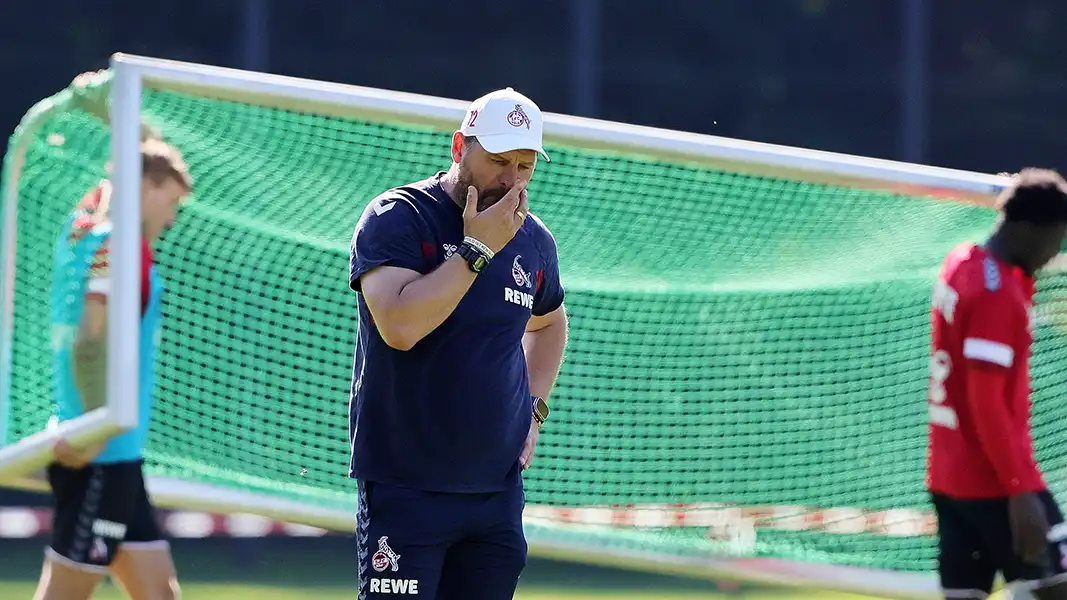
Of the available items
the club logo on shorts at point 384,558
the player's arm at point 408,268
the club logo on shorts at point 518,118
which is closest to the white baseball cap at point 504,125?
the club logo on shorts at point 518,118

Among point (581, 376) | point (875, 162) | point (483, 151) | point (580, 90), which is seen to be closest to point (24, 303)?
point (581, 376)

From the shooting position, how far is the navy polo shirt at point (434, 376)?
146 inches

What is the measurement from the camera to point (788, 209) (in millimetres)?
5934

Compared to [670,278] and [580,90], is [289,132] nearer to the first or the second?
[670,278]

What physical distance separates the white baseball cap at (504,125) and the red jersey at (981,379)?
1.74 m

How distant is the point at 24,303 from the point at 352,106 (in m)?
1.50

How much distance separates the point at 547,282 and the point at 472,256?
635 millimetres

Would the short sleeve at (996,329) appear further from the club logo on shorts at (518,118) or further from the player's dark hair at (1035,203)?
the club logo on shorts at (518,118)

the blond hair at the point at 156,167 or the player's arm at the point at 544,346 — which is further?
the blond hair at the point at 156,167

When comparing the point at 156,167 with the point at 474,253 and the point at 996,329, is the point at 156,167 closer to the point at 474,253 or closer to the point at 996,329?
the point at 474,253

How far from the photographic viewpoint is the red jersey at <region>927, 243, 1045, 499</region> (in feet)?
15.5

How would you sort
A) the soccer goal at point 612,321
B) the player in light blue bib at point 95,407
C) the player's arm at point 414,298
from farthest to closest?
the soccer goal at point 612,321 < the player in light blue bib at point 95,407 < the player's arm at point 414,298

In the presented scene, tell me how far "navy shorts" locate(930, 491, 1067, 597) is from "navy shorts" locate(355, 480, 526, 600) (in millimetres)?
1745

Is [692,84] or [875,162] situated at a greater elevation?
[692,84]
